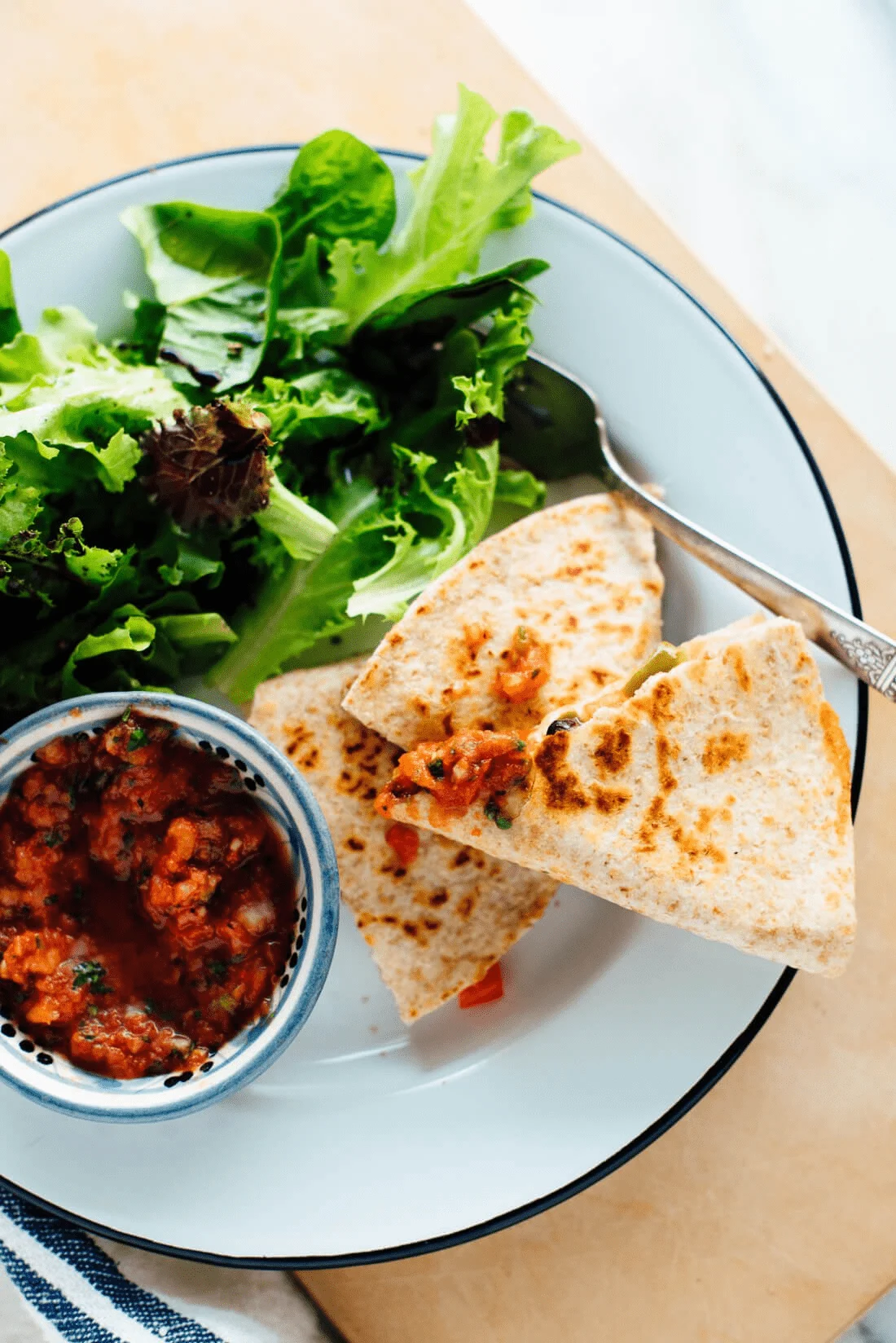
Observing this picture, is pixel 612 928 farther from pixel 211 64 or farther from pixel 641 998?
pixel 211 64

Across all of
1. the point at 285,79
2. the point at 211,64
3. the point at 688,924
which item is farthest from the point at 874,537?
the point at 211,64

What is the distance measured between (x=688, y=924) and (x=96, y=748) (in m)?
1.32

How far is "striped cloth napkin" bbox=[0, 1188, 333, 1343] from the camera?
2.46 meters

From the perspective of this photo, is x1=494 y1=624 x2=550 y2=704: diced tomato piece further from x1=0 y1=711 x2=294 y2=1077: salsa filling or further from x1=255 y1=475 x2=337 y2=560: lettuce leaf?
x1=0 y1=711 x2=294 y2=1077: salsa filling

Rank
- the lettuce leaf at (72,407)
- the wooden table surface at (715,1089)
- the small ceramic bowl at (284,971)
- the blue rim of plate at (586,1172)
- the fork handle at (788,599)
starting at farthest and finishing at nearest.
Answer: the wooden table surface at (715,1089) < the fork handle at (788,599) < the blue rim of plate at (586,1172) < the lettuce leaf at (72,407) < the small ceramic bowl at (284,971)

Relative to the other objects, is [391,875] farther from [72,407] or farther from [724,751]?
[72,407]

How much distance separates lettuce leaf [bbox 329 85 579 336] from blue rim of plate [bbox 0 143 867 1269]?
138mm

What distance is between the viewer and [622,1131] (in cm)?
245

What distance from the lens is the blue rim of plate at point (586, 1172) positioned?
2.39 meters

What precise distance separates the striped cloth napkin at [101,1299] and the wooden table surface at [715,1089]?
0.12 m

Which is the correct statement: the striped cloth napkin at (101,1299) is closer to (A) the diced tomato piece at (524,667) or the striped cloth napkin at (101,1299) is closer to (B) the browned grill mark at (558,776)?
(B) the browned grill mark at (558,776)

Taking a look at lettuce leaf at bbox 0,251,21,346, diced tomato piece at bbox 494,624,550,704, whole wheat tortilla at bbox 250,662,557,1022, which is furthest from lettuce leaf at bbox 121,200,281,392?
diced tomato piece at bbox 494,624,550,704

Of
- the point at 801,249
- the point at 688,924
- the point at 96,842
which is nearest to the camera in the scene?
the point at 96,842

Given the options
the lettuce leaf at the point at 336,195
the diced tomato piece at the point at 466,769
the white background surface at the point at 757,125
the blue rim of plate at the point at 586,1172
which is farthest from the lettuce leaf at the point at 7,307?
the white background surface at the point at 757,125
